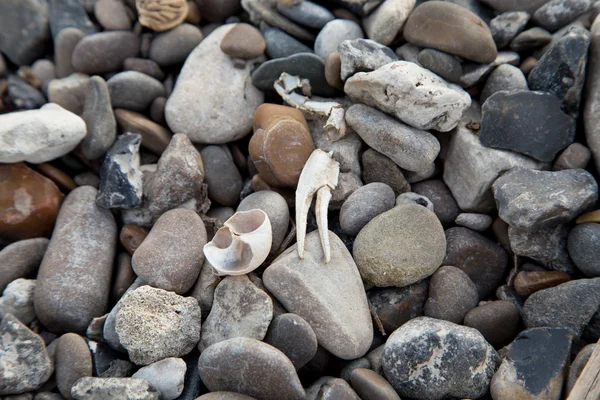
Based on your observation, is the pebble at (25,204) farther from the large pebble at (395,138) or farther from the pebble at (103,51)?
the large pebble at (395,138)

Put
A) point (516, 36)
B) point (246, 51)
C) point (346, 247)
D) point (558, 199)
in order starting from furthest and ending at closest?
point (246, 51)
point (516, 36)
point (346, 247)
point (558, 199)

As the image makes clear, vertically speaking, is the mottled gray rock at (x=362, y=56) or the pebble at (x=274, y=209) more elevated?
Answer: the mottled gray rock at (x=362, y=56)

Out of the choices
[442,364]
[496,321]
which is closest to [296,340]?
[442,364]

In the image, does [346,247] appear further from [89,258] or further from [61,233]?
[61,233]

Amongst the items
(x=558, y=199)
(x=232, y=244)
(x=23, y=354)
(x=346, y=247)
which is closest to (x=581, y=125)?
(x=558, y=199)

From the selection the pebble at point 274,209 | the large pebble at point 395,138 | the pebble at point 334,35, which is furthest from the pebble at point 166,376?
the pebble at point 334,35

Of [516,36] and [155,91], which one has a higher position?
[516,36]

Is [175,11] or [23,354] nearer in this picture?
[23,354]

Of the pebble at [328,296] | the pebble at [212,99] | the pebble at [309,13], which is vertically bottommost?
the pebble at [328,296]
